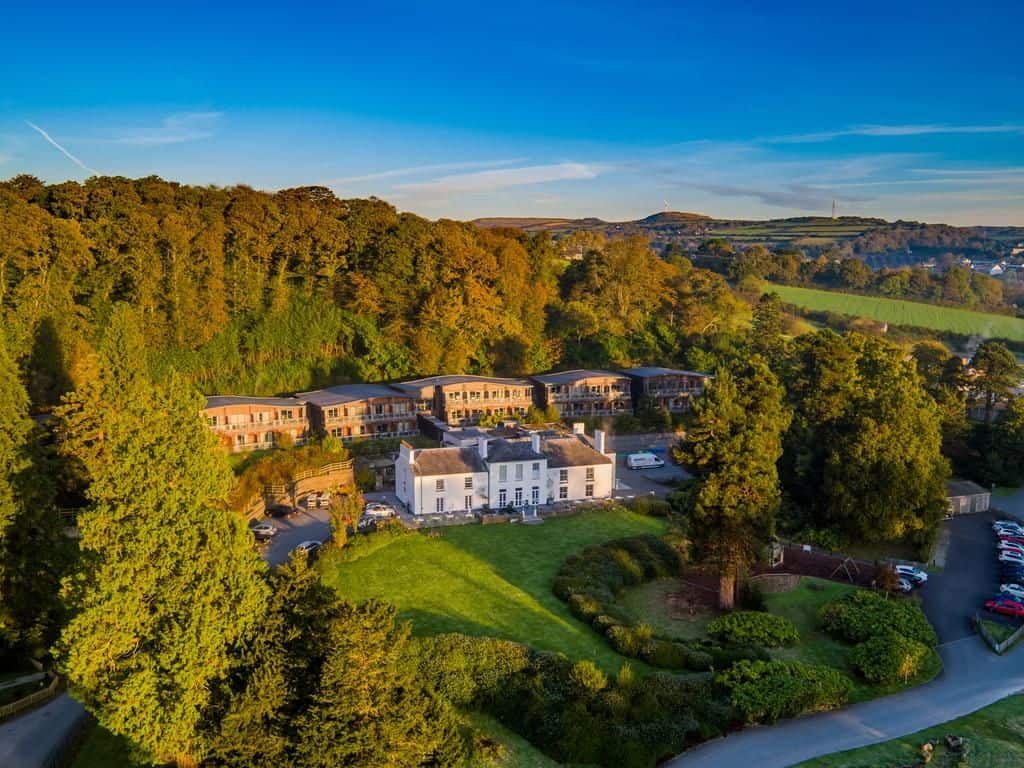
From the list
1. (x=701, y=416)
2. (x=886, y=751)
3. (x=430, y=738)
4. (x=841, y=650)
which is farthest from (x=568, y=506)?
(x=430, y=738)

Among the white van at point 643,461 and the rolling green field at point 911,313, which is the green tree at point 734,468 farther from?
the rolling green field at point 911,313

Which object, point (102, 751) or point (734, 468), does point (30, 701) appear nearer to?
point (102, 751)

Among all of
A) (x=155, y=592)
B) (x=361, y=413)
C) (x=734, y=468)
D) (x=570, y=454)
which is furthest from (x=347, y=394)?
(x=155, y=592)

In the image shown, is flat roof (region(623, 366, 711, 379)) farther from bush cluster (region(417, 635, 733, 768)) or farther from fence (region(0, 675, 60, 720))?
fence (region(0, 675, 60, 720))

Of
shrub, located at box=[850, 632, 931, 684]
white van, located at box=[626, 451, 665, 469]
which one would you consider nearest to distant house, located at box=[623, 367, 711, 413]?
white van, located at box=[626, 451, 665, 469]

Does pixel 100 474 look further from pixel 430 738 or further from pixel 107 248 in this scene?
pixel 107 248

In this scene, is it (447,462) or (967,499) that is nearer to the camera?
(447,462)
